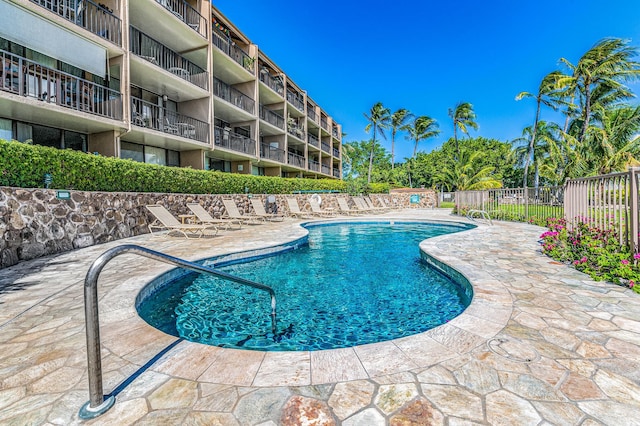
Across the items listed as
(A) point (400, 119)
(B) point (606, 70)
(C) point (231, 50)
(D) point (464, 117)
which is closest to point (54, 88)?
(C) point (231, 50)

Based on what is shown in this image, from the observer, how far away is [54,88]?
342 inches

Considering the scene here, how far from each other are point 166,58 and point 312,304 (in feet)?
47.0

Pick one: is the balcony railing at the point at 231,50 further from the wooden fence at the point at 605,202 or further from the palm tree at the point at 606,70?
the palm tree at the point at 606,70

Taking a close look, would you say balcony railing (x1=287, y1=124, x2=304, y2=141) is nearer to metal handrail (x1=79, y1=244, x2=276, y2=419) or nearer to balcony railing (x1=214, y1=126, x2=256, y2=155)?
balcony railing (x1=214, y1=126, x2=256, y2=155)

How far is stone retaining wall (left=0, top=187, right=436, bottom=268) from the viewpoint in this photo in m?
5.62

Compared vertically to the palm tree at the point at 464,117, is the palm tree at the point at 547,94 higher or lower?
lower

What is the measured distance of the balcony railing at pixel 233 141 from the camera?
15.9 meters

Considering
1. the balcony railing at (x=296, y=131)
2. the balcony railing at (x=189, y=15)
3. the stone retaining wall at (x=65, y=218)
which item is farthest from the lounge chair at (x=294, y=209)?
the balcony railing at (x=189, y=15)

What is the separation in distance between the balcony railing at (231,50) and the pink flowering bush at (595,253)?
16.3 meters

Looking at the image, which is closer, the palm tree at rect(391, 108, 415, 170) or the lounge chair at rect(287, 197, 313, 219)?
the lounge chair at rect(287, 197, 313, 219)

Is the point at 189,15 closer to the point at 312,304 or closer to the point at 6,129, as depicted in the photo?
the point at 6,129

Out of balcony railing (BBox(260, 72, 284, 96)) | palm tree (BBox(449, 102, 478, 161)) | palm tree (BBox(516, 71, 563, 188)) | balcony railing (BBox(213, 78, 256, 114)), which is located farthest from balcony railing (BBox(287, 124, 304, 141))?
palm tree (BBox(449, 102, 478, 161))

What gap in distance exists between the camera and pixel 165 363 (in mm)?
2131

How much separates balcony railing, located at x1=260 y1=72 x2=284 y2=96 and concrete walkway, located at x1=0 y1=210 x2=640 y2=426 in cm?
1926
